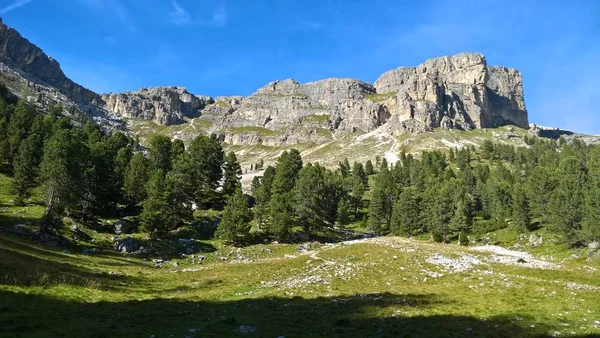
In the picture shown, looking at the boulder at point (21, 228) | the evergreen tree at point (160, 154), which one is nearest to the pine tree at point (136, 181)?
the evergreen tree at point (160, 154)

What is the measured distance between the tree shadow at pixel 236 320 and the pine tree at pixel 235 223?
112 feet

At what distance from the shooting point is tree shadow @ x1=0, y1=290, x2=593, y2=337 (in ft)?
56.2

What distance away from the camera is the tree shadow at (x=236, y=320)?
56.2 ft

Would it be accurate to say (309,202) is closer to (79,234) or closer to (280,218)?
(280,218)

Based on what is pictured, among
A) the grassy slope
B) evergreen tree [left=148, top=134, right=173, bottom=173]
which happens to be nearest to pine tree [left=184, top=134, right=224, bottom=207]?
evergreen tree [left=148, top=134, right=173, bottom=173]

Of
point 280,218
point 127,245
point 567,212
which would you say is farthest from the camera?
point 567,212

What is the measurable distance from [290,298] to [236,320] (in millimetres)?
7146

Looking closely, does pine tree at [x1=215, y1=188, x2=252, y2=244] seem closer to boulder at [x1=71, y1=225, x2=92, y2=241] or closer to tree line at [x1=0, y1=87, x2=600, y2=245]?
tree line at [x1=0, y1=87, x2=600, y2=245]

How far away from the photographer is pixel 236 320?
67.4 ft

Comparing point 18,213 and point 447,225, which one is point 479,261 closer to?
point 447,225

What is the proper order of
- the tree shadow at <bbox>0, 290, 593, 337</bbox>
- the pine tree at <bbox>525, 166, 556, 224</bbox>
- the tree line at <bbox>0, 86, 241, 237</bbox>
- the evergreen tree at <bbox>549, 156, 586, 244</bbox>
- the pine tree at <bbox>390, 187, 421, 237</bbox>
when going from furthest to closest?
the pine tree at <bbox>390, 187, 421, 237</bbox> < the pine tree at <bbox>525, 166, 556, 224</bbox> < the evergreen tree at <bbox>549, 156, 586, 244</bbox> < the tree line at <bbox>0, 86, 241, 237</bbox> < the tree shadow at <bbox>0, 290, 593, 337</bbox>

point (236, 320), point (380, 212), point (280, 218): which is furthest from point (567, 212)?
point (236, 320)

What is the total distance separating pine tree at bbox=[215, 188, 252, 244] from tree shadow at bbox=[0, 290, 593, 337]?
112ft

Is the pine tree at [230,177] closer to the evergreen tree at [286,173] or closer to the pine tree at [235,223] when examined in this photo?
the evergreen tree at [286,173]
